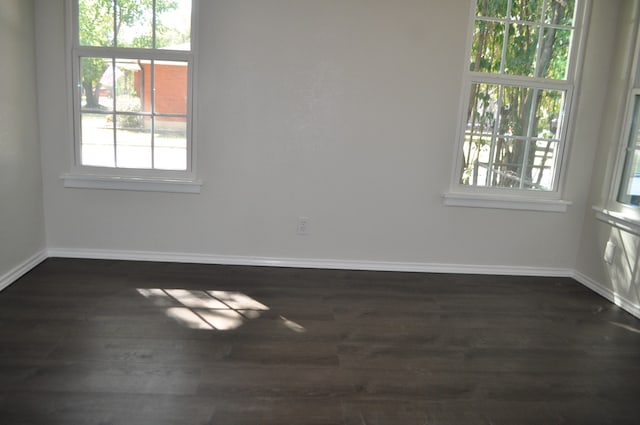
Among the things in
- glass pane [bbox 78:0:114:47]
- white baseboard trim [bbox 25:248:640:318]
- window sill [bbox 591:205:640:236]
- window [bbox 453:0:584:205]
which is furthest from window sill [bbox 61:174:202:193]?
window sill [bbox 591:205:640:236]

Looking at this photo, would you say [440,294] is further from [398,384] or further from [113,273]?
[113,273]

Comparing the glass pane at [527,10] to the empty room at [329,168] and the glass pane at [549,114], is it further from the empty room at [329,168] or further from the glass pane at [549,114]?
the glass pane at [549,114]

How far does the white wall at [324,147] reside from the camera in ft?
11.3

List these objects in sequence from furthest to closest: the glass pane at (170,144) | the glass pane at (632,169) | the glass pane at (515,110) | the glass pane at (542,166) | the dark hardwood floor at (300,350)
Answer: the glass pane at (542,166) < the glass pane at (515,110) < the glass pane at (170,144) < the glass pane at (632,169) < the dark hardwood floor at (300,350)

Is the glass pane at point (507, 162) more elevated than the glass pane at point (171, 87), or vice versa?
the glass pane at point (171, 87)

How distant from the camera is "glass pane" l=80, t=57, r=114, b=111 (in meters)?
3.46

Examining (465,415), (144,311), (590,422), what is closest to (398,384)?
(465,415)

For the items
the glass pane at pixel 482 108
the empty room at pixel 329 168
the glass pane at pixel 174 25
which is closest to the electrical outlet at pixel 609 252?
the empty room at pixel 329 168

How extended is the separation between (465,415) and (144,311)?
191 centimetres

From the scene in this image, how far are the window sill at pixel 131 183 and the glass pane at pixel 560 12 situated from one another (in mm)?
3009

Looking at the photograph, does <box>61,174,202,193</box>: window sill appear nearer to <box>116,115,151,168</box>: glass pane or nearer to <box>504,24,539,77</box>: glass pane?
<box>116,115,151,168</box>: glass pane

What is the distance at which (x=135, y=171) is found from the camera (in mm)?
3615

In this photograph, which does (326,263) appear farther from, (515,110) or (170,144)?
(515,110)

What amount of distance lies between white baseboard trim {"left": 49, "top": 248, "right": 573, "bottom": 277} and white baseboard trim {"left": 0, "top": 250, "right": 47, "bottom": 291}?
127 mm
